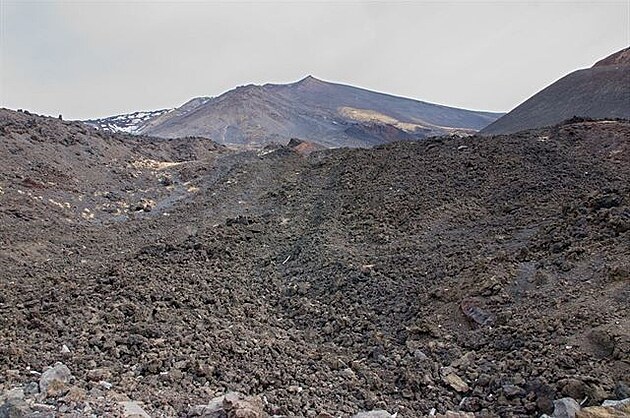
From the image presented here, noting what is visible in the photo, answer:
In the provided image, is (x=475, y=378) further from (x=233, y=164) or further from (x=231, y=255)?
(x=233, y=164)

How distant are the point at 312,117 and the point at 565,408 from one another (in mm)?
58274

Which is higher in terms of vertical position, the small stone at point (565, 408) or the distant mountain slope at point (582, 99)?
the distant mountain slope at point (582, 99)

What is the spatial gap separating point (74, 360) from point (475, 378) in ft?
11.1

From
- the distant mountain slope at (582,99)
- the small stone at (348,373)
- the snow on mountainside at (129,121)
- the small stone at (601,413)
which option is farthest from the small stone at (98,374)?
the snow on mountainside at (129,121)

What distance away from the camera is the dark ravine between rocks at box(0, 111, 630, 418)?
447cm

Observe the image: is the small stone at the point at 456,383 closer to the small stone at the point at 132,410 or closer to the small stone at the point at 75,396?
the small stone at the point at 132,410

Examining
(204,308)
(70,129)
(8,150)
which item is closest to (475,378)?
(204,308)

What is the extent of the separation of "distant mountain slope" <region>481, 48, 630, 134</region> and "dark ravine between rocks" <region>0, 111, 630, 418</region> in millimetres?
17277

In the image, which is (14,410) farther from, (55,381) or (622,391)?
(622,391)

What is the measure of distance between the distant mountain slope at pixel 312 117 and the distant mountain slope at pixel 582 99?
1467 centimetres

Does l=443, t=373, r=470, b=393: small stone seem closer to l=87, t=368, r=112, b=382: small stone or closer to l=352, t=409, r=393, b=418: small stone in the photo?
l=352, t=409, r=393, b=418: small stone

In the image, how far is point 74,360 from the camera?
4.73 metres

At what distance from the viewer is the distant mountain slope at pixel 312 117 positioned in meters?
51.9

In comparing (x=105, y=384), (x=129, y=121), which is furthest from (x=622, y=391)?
(x=129, y=121)
